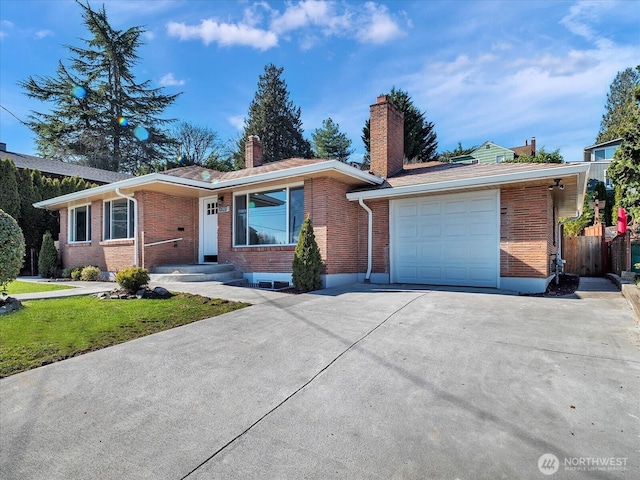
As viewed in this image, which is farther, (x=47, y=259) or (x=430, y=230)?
(x=47, y=259)

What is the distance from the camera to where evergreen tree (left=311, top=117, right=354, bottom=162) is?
3362 cm

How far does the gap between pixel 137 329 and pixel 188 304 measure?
161 cm

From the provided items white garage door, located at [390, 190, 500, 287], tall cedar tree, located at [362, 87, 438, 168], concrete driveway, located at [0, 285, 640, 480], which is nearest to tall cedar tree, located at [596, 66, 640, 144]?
tall cedar tree, located at [362, 87, 438, 168]

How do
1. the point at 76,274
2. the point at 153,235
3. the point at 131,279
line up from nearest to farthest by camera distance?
the point at 131,279 < the point at 153,235 < the point at 76,274

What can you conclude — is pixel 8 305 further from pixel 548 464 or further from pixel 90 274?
pixel 548 464

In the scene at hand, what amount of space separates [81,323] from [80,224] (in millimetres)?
10528

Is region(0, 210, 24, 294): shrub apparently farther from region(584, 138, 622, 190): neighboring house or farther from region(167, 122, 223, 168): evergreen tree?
region(584, 138, 622, 190): neighboring house

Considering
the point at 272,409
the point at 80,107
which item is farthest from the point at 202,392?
the point at 80,107

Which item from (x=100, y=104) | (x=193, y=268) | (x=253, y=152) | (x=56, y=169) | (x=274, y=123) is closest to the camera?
(x=193, y=268)

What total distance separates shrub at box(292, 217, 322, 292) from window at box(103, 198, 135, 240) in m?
6.40

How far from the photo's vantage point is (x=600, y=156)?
2900cm

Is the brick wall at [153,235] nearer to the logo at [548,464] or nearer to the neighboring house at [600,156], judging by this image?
the logo at [548,464]

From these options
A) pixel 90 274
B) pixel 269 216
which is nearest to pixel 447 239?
pixel 269 216

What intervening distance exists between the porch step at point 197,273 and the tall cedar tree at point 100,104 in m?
22.7
